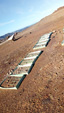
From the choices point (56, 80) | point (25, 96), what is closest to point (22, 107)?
point (25, 96)

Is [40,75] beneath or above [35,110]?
above

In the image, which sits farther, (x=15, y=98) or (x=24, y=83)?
(x=24, y=83)

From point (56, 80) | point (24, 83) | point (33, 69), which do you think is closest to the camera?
point (56, 80)

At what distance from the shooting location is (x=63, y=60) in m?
5.63

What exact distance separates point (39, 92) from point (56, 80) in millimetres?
984

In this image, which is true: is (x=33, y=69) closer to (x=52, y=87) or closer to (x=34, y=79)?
(x=34, y=79)

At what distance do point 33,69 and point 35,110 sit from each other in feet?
9.61

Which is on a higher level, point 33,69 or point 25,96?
point 33,69

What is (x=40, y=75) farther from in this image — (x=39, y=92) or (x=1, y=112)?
(x=1, y=112)

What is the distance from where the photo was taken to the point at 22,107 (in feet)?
12.1

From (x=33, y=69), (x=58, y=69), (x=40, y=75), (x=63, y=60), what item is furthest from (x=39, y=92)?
(x=63, y=60)

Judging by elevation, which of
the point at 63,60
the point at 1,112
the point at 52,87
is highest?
the point at 63,60

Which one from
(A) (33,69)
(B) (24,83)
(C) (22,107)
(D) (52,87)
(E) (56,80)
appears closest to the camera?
(C) (22,107)

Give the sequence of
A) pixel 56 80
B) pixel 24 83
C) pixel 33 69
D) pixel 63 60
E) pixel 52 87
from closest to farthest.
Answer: pixel 52 87, pixel 56 80, pixel 24 83, pixel 63 60, pixel 33 69
